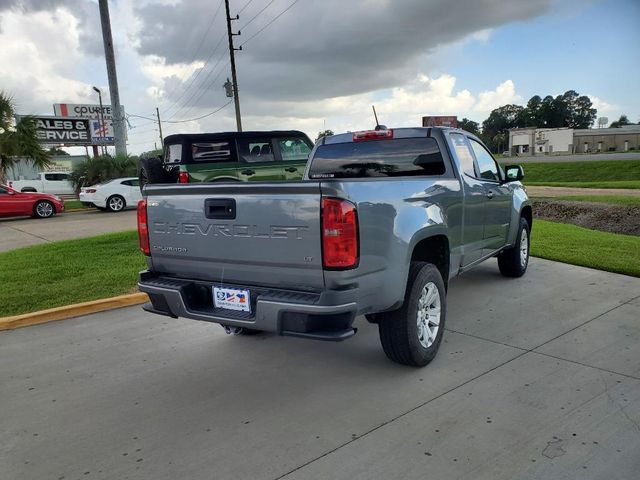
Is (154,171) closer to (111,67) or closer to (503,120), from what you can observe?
(111,67)

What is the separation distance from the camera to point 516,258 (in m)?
6.39

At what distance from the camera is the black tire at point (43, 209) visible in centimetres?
1695

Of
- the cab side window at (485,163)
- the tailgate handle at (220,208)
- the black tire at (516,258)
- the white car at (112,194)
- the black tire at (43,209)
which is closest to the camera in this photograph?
the tailgate handle at (220,208)

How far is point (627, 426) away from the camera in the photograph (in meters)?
2.97

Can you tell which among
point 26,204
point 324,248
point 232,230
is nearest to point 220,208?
point 232,230

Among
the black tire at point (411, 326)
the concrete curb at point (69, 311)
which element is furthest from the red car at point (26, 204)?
the black tire at point (411, 326)

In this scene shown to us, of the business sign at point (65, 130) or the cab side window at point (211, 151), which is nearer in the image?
the cab side window at point (211, 151)

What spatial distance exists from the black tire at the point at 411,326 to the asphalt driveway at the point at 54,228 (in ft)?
31.0

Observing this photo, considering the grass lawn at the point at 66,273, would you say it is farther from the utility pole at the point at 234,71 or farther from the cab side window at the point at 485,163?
the utility pole at the point at 234,71

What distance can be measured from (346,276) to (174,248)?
139 centimetres

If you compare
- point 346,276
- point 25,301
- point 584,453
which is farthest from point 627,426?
point 25,301

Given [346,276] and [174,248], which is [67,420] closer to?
[174,248]

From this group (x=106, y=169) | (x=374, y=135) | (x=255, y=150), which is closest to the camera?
(x=374, y=135)

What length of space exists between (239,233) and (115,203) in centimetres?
1709
